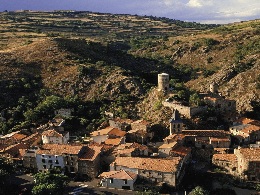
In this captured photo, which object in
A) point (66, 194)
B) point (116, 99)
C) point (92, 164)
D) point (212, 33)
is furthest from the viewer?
point (212, 33)

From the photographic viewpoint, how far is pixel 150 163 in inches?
2162

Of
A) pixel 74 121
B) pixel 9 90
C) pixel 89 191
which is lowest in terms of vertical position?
pixel 89 191

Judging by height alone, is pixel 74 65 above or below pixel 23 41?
below

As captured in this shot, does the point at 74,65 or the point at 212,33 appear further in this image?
the point at 212,33

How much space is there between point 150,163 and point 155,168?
5.32 feet

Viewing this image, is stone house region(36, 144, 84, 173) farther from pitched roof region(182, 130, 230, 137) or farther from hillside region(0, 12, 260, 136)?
pitched roof region(182, 130, 230, 137)

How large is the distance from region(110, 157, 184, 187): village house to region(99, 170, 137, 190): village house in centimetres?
120

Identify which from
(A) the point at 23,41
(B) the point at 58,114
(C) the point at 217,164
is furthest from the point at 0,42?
(C) the point at 217,164

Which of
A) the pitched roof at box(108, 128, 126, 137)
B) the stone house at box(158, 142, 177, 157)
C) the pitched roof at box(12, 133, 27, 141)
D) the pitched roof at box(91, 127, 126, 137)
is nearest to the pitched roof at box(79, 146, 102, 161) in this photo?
the pitched roof at box(91, 127, 126, 137)

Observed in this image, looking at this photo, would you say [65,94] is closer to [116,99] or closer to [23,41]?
[116,99]

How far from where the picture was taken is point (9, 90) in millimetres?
87375

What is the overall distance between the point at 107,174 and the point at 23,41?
8055cm

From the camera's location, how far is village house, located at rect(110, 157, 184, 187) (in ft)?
174

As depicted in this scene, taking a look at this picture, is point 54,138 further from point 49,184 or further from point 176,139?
point 176,139
